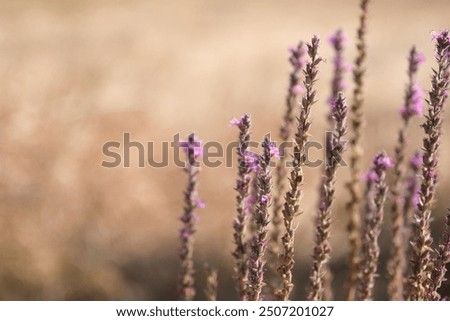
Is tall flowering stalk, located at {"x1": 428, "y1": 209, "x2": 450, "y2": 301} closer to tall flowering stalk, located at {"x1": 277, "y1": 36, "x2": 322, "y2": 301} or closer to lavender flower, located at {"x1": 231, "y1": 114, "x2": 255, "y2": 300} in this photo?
tall flowering stalk, located at {"x1": 277, "y1": 36, "x2": 322, "y2": 301}

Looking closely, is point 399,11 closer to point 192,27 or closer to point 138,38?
point 192,27

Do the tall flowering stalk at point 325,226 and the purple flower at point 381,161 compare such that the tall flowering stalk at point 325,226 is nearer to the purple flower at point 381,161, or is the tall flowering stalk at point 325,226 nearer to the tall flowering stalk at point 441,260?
the purple flower at point 381,161

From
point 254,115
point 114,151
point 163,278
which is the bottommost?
point 163,278

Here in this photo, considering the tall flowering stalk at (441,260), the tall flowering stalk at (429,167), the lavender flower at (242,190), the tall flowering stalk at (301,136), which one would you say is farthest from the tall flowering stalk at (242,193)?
the tall flowering stalk at (441,260)

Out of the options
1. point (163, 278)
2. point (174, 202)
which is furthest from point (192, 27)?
point (163, 278)

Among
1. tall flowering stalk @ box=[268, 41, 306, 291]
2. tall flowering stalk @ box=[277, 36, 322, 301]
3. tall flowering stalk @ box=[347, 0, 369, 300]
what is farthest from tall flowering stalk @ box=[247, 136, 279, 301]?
tall flowering stalk @ box=[347, 0, 369, 300]

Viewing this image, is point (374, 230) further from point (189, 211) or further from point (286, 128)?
point (189, 211)
